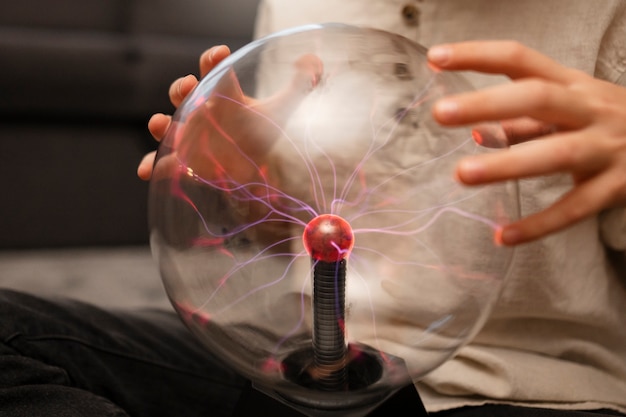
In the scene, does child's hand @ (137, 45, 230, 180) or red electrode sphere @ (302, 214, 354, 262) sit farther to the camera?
child's hand @ (137, 45, 230, 180)

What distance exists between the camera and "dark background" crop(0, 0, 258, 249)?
1663 millimetres

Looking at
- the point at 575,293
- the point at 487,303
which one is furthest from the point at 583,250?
the point at 487,303

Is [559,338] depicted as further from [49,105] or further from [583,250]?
[49,105]

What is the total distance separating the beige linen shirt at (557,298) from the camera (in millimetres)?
600

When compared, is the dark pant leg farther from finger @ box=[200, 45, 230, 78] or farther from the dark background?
the dark background

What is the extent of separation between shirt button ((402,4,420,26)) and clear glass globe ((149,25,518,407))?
25cm

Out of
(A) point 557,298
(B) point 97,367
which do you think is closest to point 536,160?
(A) point 557,298

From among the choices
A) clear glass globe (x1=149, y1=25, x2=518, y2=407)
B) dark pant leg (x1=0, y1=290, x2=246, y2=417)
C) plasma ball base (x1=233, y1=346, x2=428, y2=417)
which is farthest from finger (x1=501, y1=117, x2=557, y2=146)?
dark pant leg (x1=0, y1=290, x2=246, y2=417)

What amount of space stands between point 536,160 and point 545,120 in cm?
4

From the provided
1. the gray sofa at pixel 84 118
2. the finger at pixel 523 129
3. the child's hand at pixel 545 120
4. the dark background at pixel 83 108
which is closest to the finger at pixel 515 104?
the child's hand at pixel 545 120

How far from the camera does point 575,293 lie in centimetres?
63

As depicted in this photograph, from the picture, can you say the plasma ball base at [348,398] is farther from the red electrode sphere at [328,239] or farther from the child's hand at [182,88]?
the child's hand at [182,88]

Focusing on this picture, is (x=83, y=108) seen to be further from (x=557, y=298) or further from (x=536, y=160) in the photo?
(x=536, y=160)

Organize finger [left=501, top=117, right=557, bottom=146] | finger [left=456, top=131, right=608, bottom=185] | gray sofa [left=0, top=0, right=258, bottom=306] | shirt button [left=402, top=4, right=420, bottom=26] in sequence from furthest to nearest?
gray sofa [left=0, top=0, right=258, bottom=306]
shirt button [left=402, top=4, right=420, bottom=26]
finger [left=501, top=117, right=557, bottom=146]
finger [left=456, top=131, right=608, bottom=185]
